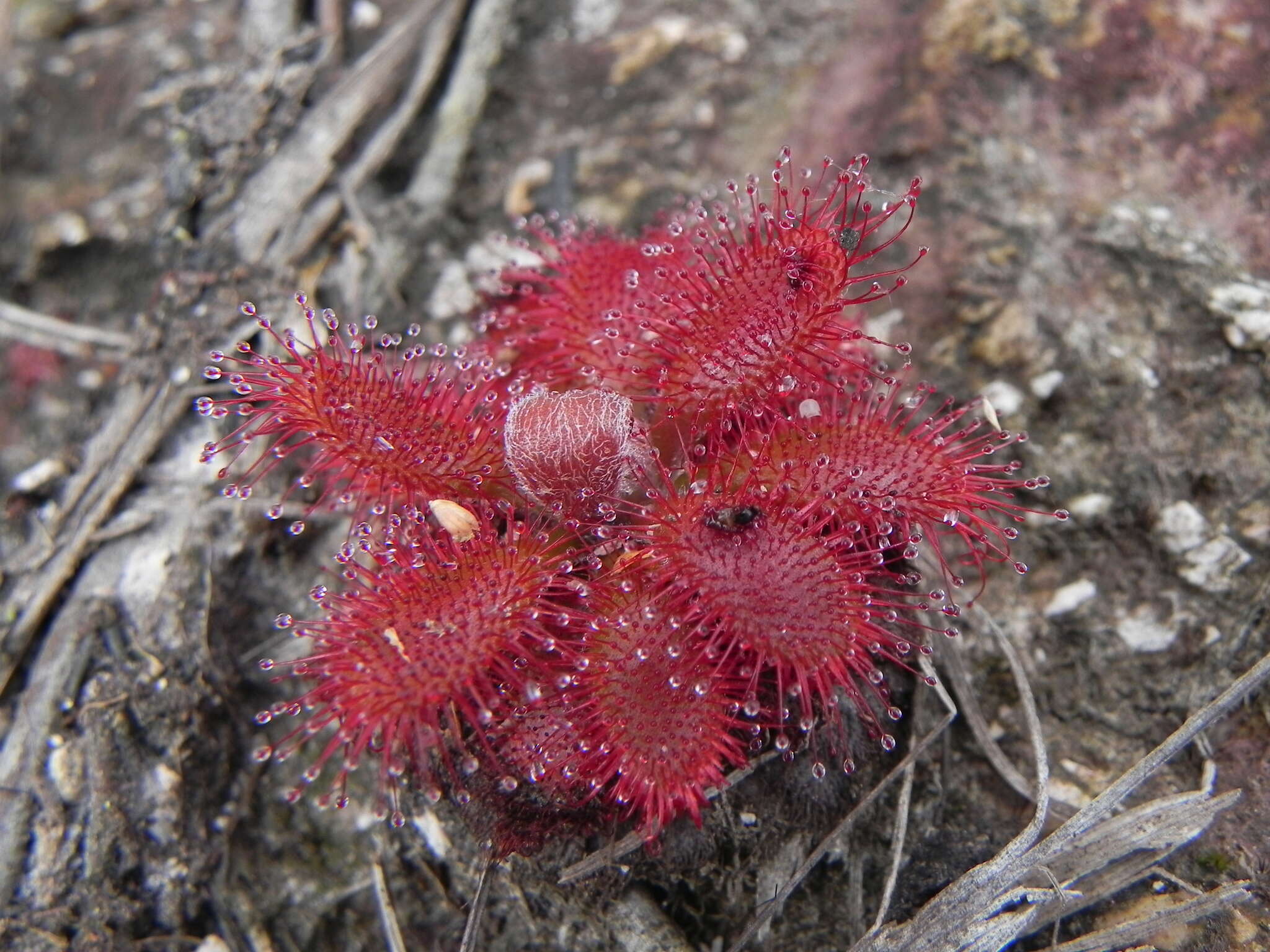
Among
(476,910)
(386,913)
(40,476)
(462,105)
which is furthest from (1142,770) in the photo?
(40,476)

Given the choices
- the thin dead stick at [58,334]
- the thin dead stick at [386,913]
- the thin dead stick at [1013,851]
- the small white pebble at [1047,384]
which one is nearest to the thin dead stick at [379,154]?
the thin dead stick at [58,334]

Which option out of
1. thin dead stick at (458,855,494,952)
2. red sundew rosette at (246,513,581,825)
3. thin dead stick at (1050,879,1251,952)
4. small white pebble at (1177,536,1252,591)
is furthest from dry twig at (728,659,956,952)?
small white pebble at (1177,536,1252,591)

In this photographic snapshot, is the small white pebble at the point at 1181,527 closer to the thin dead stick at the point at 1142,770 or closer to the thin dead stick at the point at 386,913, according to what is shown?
the thin dead stick at the point at 1142,770

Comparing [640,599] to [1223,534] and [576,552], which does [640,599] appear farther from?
[1223,534]

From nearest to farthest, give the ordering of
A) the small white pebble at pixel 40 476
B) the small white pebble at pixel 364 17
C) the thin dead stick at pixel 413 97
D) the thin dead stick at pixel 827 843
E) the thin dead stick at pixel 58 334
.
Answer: the thin dead stick at pixel 827 843 → the small white pebble at pixel 40 476 → the thin dead stick at pixel 413 97 → the thin dead stick at pixel 58 334 → the small white pebble at pixel 364 17

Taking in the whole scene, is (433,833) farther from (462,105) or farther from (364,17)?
(364,17)

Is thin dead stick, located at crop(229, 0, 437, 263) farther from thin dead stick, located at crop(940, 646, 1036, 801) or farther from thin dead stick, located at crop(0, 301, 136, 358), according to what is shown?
thin dead stick, located at crop(940, 646, 1036, 801)
